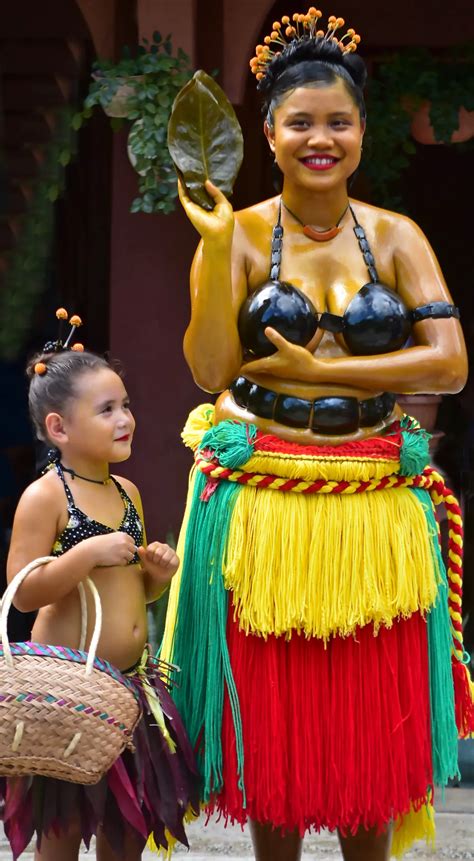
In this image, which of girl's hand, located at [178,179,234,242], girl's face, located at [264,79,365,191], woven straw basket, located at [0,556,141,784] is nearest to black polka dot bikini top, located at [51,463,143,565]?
woven straw basket, located at [0,556,141,784]

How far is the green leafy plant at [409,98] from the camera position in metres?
5.09

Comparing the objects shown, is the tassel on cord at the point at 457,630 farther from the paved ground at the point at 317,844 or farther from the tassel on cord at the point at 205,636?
the paved ground at the point at 317,844

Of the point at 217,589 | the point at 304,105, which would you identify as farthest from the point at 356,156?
the point at 217,589

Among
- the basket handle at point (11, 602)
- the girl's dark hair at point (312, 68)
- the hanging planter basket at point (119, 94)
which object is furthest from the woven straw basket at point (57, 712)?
the hanging planter basket at point (119, 94)

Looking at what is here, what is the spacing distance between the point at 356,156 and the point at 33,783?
1.50 metres

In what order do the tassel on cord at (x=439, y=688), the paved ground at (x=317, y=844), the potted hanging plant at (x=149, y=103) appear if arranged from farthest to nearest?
the potted hanging plant at (x=149, y=103), the paved ground at (x=317, y=844), the tassel on cord at (x=439, y=688)

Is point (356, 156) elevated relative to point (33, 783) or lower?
elevated

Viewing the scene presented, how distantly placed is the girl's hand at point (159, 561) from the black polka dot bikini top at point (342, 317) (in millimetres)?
484

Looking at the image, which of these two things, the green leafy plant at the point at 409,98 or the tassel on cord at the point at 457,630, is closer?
the tassel on cord at the point at 457,630

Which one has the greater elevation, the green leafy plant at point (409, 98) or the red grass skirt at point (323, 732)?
the green leafy plant at point (409, 98)

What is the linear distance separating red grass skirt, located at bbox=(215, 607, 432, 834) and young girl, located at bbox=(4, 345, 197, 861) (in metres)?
0.16

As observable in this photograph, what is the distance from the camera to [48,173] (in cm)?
529

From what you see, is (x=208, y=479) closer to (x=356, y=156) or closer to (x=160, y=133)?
(x=356, y=156)

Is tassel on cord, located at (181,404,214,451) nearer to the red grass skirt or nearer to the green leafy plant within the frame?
the red grass skirt
